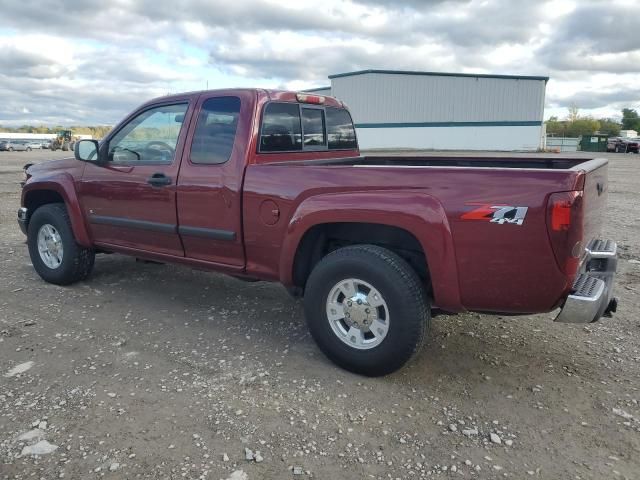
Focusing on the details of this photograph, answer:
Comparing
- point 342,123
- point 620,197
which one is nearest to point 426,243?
point 342,123

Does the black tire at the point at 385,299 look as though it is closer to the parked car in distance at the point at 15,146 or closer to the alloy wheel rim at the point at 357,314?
the alloy wheel rim at the point at 357,314

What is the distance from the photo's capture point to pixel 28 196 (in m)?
5.64

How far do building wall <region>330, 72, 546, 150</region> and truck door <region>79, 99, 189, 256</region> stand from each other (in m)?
38.4

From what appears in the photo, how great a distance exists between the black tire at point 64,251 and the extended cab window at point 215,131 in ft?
6.27

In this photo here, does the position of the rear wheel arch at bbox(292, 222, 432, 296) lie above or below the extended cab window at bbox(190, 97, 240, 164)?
below

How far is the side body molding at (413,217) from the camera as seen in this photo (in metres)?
3.12

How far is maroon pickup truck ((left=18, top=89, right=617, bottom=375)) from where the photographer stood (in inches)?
117

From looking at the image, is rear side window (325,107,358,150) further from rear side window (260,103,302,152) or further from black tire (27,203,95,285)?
black tire (27,203,95,285)

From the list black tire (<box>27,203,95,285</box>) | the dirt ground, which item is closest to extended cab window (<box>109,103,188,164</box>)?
black tire (<box>27,203,95,285</box>)

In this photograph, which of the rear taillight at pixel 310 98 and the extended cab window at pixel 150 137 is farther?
the rear taillight at pixel 310 98

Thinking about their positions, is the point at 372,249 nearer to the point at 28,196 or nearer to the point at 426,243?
the point at 426,243

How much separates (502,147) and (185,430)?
42.9 m

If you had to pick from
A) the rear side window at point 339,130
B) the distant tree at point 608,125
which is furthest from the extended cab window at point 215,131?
the distant tree at point 608,125

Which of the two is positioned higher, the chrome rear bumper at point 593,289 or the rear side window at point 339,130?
the rear side window at point 339,130
